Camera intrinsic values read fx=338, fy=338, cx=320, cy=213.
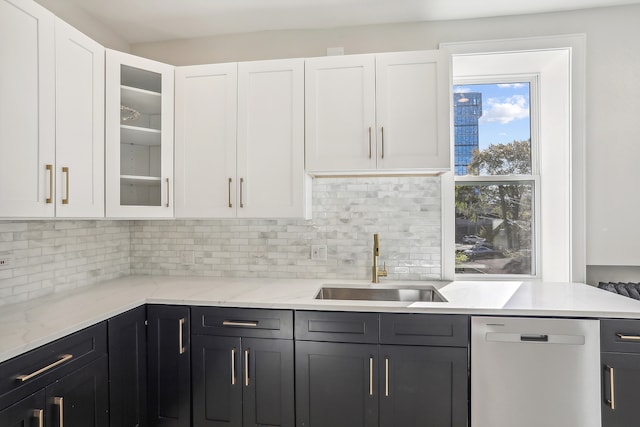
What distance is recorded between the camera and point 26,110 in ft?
4.77

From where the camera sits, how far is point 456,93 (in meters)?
2.54

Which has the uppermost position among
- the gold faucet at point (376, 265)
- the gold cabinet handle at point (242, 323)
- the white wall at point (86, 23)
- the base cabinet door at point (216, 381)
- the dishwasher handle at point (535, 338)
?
the white wall at point (86, 23)

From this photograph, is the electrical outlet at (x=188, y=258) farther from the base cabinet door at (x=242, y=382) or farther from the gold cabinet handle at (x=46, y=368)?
the gold cabinet handle at (x=46, y=368)

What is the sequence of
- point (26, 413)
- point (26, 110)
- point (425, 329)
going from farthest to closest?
point (425, 329) < point (26, 110) < point (26, 413)

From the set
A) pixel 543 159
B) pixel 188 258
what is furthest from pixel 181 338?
pixel 543 159

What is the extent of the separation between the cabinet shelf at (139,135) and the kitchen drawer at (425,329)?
1742mm

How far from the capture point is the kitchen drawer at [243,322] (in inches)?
69.6

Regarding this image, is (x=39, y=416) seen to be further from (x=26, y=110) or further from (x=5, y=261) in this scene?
(x=26, y=110)

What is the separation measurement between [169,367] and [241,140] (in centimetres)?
137

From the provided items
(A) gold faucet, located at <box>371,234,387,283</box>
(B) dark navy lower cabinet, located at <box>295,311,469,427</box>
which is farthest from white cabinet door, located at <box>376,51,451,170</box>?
(B) dark navy lower cabinet, located at <box>295,311,469,427</box>

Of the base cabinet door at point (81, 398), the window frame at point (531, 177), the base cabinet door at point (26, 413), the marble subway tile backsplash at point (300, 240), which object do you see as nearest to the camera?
the base cabinet door at point (26, 413)

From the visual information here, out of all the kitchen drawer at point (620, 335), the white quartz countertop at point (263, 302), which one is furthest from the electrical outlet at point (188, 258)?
the kitchen drawer at point (620, 335)

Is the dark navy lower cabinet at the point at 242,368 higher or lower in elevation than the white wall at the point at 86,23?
lower

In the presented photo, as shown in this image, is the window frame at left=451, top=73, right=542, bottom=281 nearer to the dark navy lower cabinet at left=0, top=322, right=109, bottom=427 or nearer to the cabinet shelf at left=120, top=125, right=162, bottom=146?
the cabinet shelf at left=120, top=125, right=162, bottom=146
